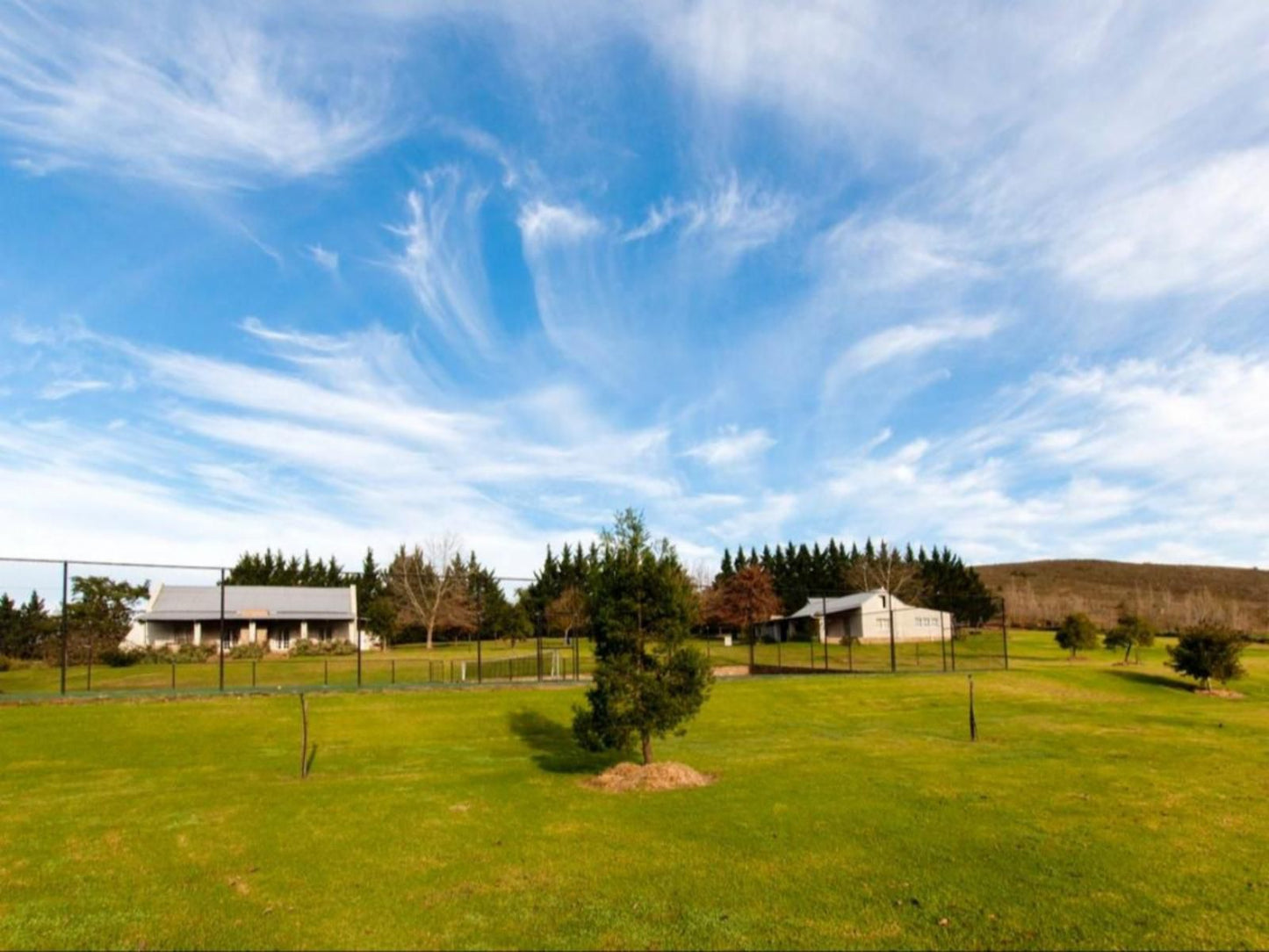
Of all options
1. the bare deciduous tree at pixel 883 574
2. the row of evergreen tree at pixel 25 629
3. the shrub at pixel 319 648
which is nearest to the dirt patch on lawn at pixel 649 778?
the row of evergreen tree at pixel 25 629

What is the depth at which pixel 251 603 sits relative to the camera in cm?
5462

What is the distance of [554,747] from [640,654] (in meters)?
4.69

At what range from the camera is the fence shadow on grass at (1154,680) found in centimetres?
2647

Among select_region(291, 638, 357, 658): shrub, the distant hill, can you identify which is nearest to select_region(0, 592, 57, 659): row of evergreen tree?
select_region(291, 638, 357, 658): shrub

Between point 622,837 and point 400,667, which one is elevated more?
point 622,837

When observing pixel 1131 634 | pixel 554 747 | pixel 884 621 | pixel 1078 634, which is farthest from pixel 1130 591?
pixel 554 747

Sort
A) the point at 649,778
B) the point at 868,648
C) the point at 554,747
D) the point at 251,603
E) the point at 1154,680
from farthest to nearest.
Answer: the point at 251,603 < the point at 868,648 < the point at 1154,680 < the point at 554,747 < the point at 649,778

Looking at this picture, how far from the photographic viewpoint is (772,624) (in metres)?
70.4

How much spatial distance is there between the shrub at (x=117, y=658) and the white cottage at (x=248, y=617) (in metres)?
7.59

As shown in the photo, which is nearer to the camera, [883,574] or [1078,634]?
[1078,634]

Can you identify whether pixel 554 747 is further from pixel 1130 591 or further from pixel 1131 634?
pixel 1130 591

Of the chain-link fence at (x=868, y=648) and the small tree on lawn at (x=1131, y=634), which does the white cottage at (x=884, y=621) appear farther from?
the small tree on lawn at (x=1131, y=634)

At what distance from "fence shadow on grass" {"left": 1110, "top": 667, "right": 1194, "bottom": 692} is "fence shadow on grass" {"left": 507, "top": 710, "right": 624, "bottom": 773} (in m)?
21.3

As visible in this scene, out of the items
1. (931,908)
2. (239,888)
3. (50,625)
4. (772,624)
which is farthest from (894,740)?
(772,624)
